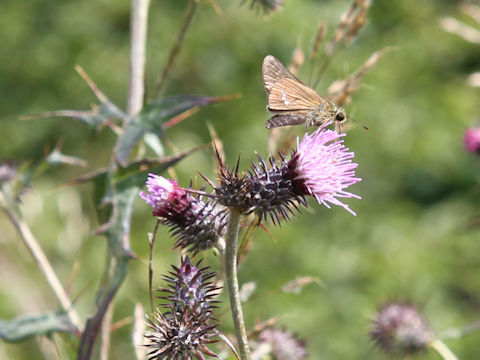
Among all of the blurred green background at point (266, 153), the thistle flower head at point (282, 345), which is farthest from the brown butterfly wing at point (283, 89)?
the blurred green background at point (266, 153)

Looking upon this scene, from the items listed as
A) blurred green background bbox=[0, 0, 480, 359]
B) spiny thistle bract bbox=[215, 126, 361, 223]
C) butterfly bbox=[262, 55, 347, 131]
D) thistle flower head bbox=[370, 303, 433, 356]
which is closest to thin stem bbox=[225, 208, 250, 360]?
spiny thistle bract bbox=[215, 126, 361, 223]

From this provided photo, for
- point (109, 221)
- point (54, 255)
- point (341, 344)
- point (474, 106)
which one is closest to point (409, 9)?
point (474, 106)

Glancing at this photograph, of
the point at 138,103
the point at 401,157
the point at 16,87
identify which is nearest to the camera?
the point at 138,103

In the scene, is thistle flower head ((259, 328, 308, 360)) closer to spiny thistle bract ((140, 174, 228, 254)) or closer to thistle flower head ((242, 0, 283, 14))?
spiny thistle bract ((140, 174, 228, 254))

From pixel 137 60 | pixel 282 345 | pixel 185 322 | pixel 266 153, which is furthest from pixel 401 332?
pixel 266 153

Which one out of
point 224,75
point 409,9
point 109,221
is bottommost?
point 109,221

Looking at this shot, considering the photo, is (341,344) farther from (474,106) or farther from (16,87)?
(16,87)

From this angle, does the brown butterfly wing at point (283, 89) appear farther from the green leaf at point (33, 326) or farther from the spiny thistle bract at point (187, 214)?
the green leaf at point (33, 326)
